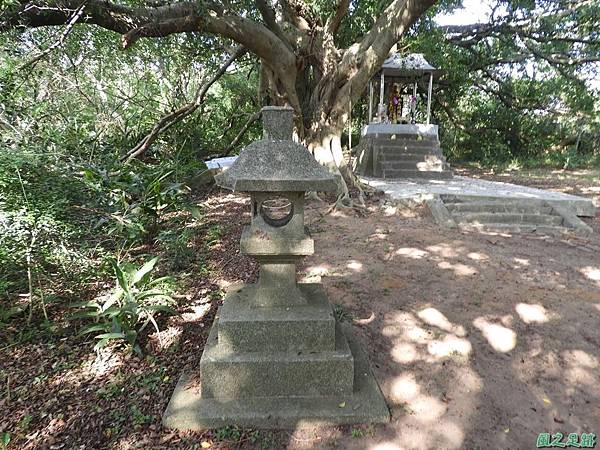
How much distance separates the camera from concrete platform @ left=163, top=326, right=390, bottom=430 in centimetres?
239

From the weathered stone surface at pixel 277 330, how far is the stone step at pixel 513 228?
4376 millimetres

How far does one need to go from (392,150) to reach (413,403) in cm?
916

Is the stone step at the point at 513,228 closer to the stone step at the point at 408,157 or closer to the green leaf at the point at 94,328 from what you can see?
the stone step at the point at 408,157

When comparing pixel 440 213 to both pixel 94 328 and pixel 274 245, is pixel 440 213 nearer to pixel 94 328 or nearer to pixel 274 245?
pixel 274 245

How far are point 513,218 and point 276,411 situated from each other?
571 centimetres

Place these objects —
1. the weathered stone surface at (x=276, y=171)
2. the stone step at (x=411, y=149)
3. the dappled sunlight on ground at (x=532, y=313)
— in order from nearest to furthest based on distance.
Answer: the weathered stone surface at (x=276, y=171) → the dappled sunlight on ground at (x=532, y=313) → the stone step at (x=411, y=149)

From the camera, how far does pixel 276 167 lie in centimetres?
233

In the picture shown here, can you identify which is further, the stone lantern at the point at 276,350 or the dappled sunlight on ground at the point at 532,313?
the dappled sunlight on ground at the point at 532,313

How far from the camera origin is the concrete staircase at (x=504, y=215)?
628 cm

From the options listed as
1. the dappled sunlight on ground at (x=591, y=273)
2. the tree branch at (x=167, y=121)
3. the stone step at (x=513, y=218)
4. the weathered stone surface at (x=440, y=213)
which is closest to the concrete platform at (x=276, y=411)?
the dappled sunlight on ground at (x=591, y=273)

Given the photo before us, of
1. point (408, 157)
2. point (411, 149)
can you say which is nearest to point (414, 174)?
point (408, 157)

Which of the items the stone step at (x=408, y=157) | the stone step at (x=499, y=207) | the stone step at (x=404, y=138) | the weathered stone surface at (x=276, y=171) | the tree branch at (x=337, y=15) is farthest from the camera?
the stone step at (x=404, y=138)

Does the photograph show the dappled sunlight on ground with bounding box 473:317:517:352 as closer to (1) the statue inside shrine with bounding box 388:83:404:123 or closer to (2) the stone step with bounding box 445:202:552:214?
(2) the stone step with bounding box 445:202:552:214

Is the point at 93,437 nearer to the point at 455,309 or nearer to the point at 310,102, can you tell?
the point at 455,309
